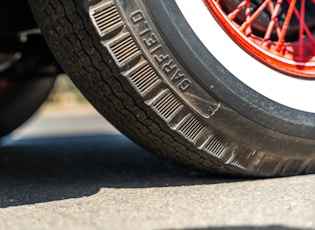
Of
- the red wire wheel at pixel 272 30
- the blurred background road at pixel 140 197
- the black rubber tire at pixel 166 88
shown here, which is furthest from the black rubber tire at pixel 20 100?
the red wire wheel at pixel 272 30

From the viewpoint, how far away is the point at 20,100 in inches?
131

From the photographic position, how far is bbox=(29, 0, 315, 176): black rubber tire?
166cm

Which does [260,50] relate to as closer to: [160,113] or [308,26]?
[308,26]

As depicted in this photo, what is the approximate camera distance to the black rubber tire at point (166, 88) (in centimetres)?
166

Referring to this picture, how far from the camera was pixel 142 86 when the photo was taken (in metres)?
1.69

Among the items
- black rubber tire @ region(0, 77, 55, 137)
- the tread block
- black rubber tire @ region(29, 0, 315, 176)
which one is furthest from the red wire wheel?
black rubber tire @ region(0, 77, 55, 137)

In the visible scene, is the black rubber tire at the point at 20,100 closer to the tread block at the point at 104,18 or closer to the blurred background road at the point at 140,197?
the blurred background road at the point at 140,197

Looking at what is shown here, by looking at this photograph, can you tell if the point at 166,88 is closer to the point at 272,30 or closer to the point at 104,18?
the point at 104,18

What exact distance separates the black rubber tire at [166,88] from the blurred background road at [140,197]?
4.8 inches

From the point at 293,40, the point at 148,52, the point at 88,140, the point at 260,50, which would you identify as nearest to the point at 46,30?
the point at 148,52

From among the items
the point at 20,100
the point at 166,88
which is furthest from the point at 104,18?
the point at 20,100

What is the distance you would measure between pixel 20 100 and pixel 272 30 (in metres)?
1.86

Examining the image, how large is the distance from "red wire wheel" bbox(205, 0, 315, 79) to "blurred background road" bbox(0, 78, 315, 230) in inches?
15.0

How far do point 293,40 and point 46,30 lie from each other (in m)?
0.81
